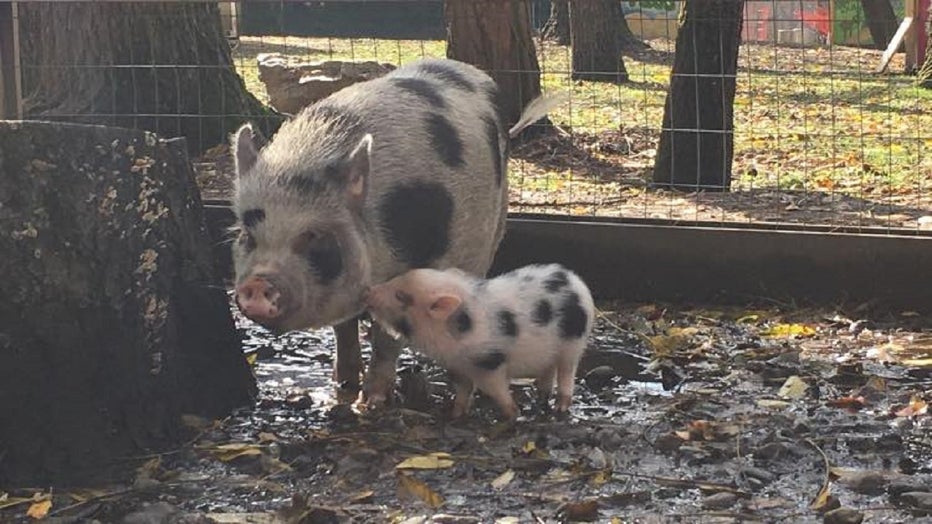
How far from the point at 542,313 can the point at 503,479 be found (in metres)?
0.87

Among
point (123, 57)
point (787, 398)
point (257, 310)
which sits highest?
point (123, 57)

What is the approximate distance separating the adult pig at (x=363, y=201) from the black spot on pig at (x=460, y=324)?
0.34 metres

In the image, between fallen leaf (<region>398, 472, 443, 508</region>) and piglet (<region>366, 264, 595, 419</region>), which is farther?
piglet (<region>366, 264, 595, 419</region>)

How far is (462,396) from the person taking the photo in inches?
209

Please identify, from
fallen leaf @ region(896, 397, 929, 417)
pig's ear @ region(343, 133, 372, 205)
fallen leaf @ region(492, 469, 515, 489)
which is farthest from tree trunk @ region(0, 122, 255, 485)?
fallen leaf @ region(896, 397, 929, 417)

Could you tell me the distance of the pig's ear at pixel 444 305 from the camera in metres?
5.01

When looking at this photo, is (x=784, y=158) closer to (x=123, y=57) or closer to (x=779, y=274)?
(x=779, y=274)

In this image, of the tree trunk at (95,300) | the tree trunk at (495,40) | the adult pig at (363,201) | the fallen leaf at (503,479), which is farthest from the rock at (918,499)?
the tree trunk at (495,40)

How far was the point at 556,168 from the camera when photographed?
990 centimetres

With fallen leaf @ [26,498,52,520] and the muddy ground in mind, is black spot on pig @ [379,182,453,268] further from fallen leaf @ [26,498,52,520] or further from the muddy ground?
fallen leaf @ [26,498,52,520]

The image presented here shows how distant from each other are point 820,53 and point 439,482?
13488 mm

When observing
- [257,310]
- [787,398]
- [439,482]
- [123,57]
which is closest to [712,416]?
[787,398]

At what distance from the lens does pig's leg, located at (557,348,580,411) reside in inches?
209

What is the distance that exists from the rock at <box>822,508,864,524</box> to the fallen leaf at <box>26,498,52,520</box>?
2278 mm
